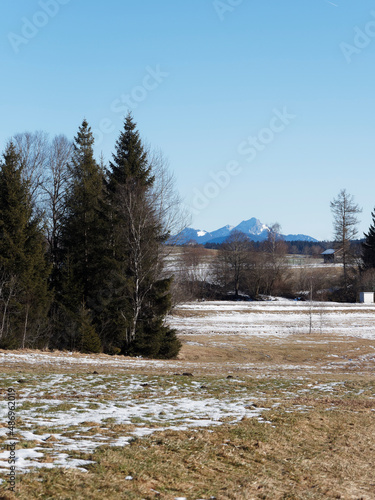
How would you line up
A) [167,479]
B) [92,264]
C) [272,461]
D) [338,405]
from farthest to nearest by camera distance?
[92,264] → [338,405] → [272,461] → [167,479]

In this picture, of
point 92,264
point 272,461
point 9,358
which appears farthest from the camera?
point 92,264

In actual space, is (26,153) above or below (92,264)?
above

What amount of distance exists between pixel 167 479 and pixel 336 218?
80.4 meters

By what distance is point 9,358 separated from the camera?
19344 millimetres

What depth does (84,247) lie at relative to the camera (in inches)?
1298

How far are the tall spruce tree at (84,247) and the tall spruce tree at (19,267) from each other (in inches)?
80.1

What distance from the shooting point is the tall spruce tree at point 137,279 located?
29.2m

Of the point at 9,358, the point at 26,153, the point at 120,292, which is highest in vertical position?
the point at 26,153

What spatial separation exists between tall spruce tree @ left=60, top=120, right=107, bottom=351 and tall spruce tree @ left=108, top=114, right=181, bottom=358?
1.39m

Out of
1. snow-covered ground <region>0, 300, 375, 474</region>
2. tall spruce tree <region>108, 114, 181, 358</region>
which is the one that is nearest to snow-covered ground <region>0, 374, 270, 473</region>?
snow-covered ground <region>0, 300, 375, 474</region>

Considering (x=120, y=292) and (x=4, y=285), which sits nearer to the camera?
(x=4, y=285)

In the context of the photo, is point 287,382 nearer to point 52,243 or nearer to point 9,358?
point 9,358

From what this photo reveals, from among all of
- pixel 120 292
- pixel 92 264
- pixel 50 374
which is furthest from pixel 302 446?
pixel 92 264

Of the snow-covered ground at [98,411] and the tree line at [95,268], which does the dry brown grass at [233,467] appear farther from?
the tree line at [95,268]
